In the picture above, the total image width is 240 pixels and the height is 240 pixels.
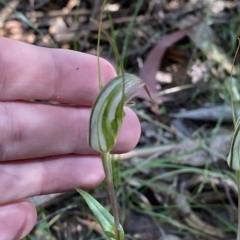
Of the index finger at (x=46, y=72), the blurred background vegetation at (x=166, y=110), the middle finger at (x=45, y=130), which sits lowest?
the blurred background vegetation at (x=166, y=110)

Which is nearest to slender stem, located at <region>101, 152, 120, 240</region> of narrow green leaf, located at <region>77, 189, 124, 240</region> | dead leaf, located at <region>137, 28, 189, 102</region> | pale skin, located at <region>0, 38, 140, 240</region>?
narrow green leaf, located at <region>77, 189, 124, 240</region>

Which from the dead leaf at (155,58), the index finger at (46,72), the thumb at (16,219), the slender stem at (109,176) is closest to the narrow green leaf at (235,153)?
the slender stem at (109,176)

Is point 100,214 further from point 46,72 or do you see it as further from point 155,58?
point 155,58

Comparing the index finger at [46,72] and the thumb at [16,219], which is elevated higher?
the index finger at [46,72]

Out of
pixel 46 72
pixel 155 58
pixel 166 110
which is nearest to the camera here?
pixel 46 72

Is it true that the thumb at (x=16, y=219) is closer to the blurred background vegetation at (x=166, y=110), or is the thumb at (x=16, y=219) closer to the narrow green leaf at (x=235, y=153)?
the blurred background vegetation at (x=166, y=110)

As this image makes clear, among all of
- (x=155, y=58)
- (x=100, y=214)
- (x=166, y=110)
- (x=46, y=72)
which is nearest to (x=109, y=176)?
(x=100, y=214)

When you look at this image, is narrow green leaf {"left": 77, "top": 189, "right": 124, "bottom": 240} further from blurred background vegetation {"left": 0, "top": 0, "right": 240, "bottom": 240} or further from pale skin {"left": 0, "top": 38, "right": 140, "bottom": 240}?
blurred background vegetation {"left": 0, "top": 0, "right": 240, "bottom": 240}
